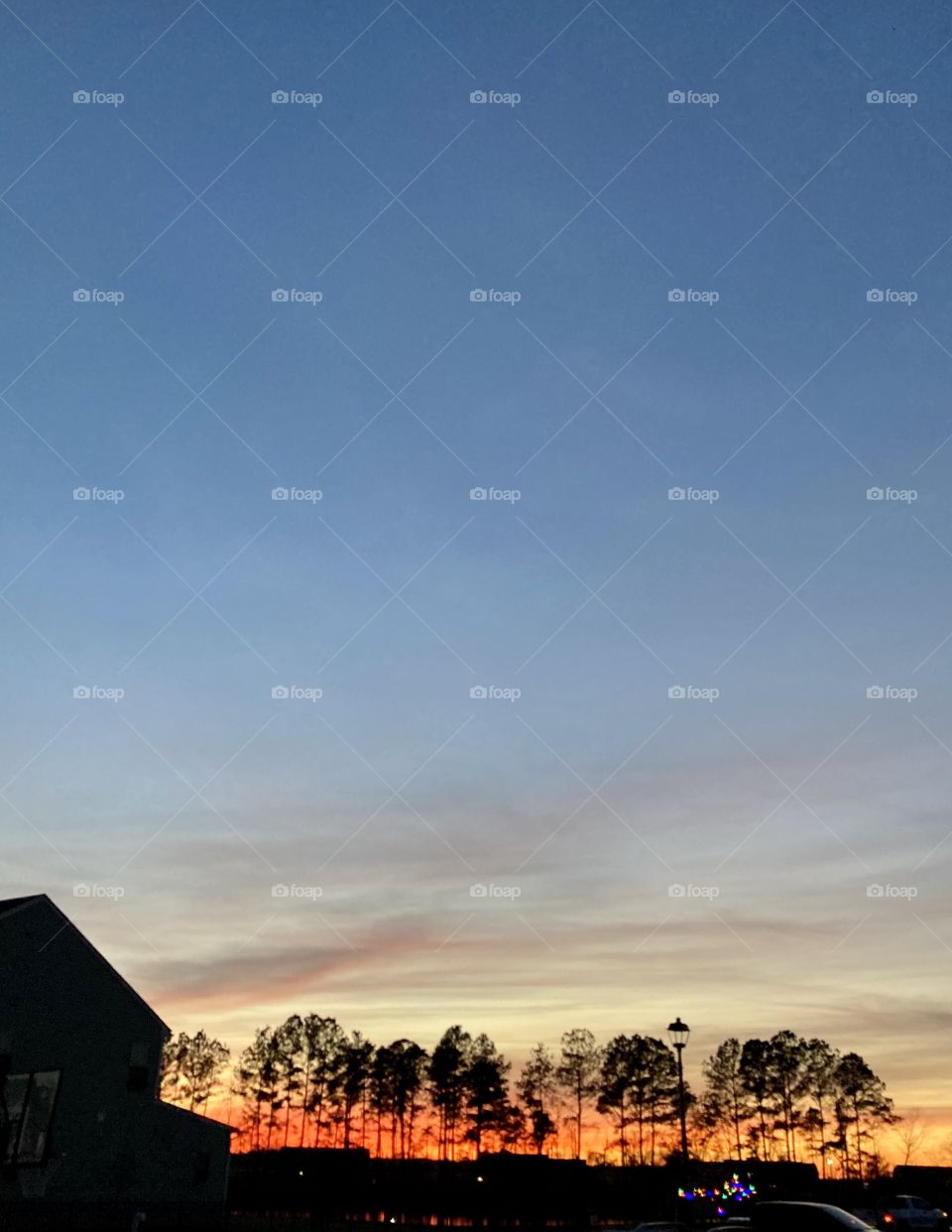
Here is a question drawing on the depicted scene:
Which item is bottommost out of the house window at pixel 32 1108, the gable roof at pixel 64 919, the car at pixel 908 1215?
the car at pixel 908 1215

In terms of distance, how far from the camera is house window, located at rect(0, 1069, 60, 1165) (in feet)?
139

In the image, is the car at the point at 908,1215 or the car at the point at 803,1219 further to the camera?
the car at the point at 908,1215

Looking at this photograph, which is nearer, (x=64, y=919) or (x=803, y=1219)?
(x=803, y=1219)

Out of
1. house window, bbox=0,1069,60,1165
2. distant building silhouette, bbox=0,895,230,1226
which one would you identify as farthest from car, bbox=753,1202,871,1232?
house window, bbox=0,1069,60,1165

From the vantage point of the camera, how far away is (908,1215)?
1588 inches

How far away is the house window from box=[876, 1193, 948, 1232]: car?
107 feet

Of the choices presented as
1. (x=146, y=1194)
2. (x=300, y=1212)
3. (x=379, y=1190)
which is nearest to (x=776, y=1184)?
(x=146, y=1194)

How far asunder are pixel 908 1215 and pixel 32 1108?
34422 millimetres

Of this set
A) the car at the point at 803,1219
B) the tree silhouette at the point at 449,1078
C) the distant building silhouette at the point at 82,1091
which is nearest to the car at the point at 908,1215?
the car at the point at 803,1219

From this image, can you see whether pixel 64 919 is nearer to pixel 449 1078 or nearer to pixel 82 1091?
pixel 82 1091

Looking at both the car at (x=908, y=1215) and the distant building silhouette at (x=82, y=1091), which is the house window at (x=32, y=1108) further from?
the car at (x=908, y=1215)

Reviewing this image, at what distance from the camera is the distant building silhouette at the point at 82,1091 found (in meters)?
42.4

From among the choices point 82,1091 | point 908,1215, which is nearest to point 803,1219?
point 908,1215

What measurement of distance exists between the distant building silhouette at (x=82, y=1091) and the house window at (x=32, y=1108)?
0.04m
